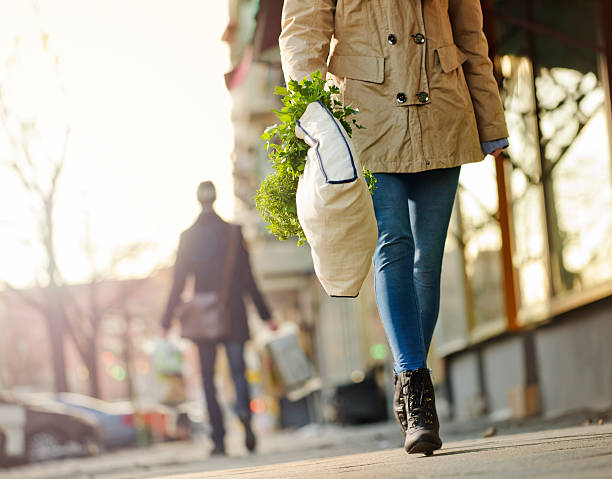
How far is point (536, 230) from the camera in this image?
1048 centimetres

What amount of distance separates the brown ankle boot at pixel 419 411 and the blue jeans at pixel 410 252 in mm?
49

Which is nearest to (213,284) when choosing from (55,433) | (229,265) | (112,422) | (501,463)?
(229,265)

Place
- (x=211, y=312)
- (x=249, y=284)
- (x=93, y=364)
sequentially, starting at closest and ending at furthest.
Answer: (x=211, y=312) < (x=249, y=284) < (x=93, y=364)

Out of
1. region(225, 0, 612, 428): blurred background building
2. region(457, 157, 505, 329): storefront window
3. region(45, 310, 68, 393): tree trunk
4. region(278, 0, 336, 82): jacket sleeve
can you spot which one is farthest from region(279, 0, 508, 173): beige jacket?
region(45, 310, 68, 393): tree trunk

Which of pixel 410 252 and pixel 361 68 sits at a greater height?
pixel 361 68

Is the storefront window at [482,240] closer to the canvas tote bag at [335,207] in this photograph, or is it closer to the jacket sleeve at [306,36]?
the jacket sleeve at [306,36]

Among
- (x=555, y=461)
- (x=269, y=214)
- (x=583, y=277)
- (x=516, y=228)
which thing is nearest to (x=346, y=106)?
(x=269, y=214)

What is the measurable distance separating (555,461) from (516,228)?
740cm

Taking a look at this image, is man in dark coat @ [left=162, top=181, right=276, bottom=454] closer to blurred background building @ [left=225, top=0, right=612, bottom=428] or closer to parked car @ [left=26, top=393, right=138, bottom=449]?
blurred background building @ [left=225, top=0, right=612, bottom=428]

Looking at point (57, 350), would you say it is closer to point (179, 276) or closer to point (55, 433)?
point (55, 433)

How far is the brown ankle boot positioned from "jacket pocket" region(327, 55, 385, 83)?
112cm

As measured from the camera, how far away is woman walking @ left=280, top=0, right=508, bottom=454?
4570mm

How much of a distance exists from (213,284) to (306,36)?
A: 5520 millimetres

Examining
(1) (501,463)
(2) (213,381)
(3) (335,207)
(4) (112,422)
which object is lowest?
(1) (501,463)
